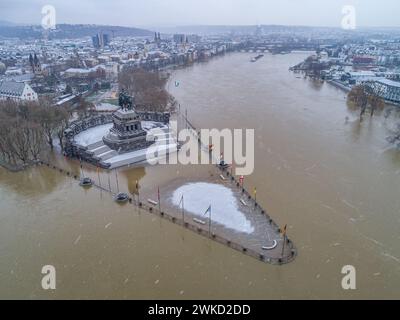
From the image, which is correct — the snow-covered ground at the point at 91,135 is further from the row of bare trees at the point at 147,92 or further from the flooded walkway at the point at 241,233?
the row of bare trees at the point at 147,92

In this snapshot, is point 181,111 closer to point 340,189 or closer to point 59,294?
point 340,189

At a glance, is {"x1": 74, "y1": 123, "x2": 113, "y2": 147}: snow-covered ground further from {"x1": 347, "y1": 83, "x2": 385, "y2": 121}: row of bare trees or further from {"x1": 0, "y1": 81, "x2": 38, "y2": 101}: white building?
{"x1": 347, "y1": 83, "x2": 385, "y2": 121}: row of bare trees

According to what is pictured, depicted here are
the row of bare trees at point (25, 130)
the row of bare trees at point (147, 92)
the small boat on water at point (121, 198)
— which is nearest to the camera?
the small boat on water at point (121, 198)

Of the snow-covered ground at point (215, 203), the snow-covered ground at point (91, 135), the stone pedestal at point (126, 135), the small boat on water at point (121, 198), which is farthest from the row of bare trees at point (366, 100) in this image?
the small boat on water at point (121, 198)

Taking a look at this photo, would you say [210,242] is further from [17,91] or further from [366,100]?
[17,91]

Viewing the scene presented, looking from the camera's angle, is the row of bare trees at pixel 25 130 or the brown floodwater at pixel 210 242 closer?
the brown floodwater at pixel 210 242

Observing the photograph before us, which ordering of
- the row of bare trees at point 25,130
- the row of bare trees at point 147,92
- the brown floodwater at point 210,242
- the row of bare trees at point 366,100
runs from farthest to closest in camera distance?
the row of bare trees at point 147,92
the row of bare trees at point 366,100
the row of bare trees at point 25,130
the brown floodwater at point 210,242

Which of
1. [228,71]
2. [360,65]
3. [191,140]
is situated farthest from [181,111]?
[360,65]
